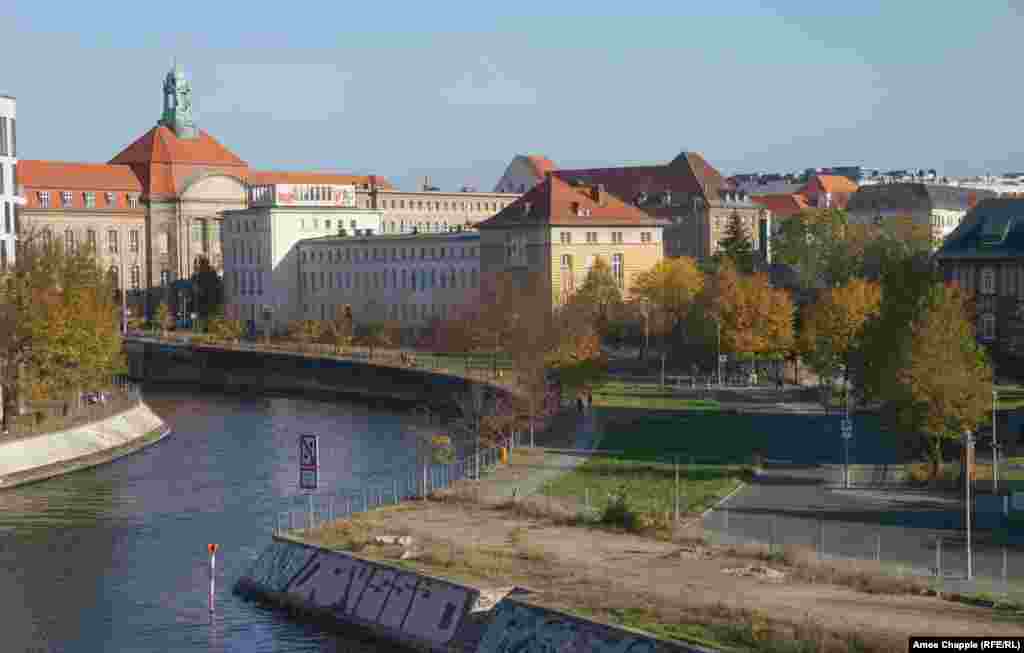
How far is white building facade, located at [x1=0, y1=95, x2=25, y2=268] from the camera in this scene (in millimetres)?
69812

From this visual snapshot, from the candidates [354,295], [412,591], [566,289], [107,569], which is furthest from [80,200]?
[412,591]

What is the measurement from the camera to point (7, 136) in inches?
2756

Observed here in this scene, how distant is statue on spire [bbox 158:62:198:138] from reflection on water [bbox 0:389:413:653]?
254ft

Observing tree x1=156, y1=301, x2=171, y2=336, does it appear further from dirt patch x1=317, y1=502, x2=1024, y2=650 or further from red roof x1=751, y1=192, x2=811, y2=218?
dirt patch x1=317, y1=502, x2=1024, y2=650

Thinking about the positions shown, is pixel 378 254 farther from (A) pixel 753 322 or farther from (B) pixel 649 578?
(B) pixel 649 578

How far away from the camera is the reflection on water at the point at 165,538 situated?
3353cm

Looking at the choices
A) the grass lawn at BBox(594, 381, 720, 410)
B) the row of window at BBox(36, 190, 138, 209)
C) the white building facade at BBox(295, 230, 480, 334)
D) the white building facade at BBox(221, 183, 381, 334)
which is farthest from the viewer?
the row of window at BBox(36, 190, 138, 209)

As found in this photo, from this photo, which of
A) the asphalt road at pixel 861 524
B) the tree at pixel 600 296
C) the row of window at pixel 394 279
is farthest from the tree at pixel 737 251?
the asphalt road at pixel 861 524

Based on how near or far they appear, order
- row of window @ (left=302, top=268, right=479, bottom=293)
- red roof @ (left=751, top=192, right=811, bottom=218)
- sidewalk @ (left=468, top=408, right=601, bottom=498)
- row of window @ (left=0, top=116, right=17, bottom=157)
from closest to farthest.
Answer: sidewalk @ (left=468, top=408, right=601, bottom=498)
row of window @ (left=0, top=116, right=17, bottom=157)
row of window @ (left=302, top=268, right=479, bottom=293)
red roof @ (left=751, top=192, right=811, bottom=218)

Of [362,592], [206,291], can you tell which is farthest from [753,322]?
[206,291]

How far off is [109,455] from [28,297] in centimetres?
890

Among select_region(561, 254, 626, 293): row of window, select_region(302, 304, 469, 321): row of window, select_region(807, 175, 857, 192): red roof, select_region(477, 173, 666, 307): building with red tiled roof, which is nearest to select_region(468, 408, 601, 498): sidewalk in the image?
select_region(477, 173, 666, 307): building with red tiled roof

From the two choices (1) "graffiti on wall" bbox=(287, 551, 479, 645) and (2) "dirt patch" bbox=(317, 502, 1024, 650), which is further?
(1) "graffiti on wall" bbox=(287, 551, 479, 645)

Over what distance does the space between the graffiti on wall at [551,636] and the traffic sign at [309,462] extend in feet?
29.7
